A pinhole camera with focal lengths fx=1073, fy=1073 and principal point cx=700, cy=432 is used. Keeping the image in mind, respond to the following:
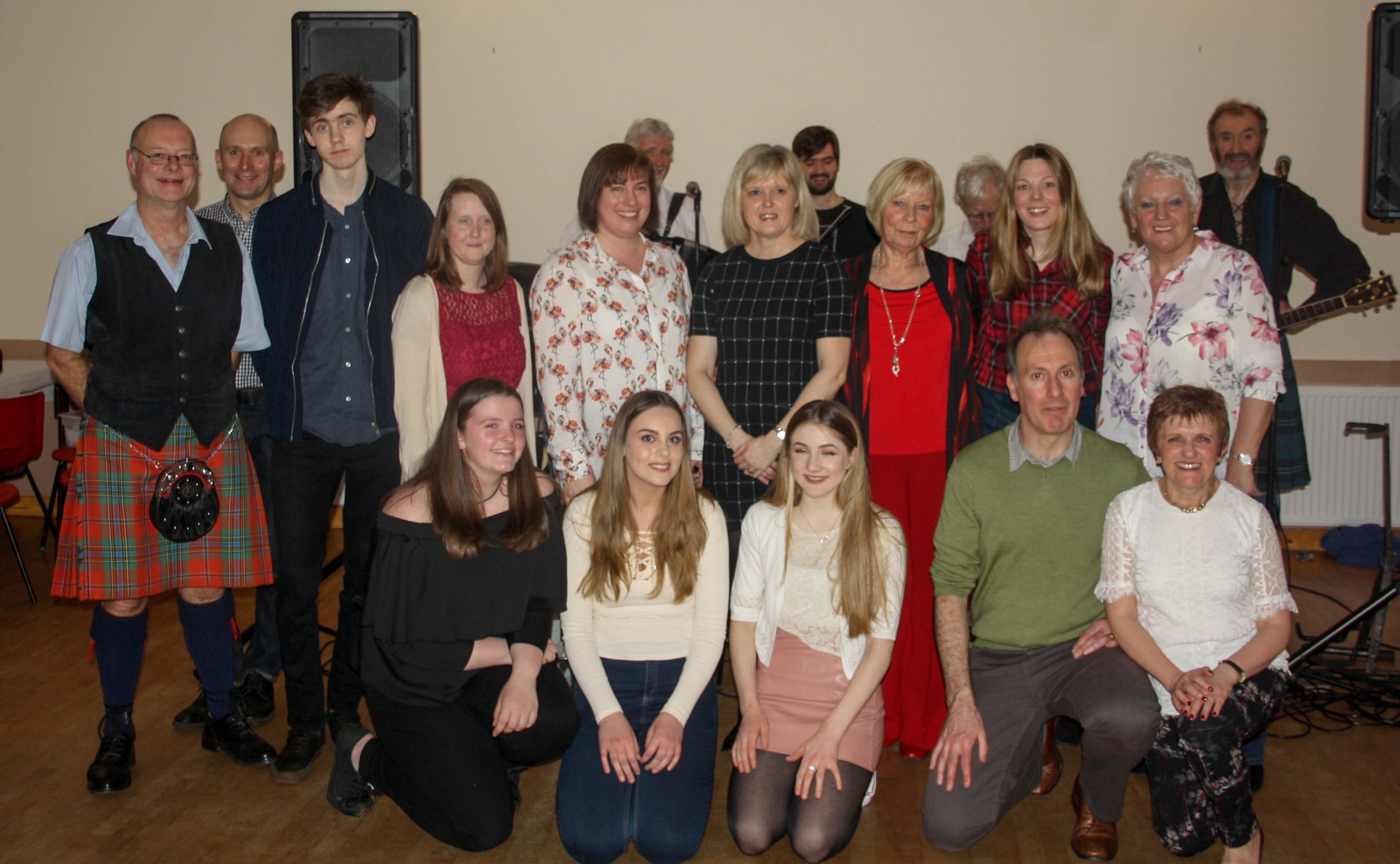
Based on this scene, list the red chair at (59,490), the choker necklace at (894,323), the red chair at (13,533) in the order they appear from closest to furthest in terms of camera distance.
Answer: the choker necklace at (894,323) < the red chair at (13,533) < the red chair at (59,490)

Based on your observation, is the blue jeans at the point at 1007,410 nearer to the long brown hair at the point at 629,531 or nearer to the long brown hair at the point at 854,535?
the long brown hair at the point at 854,535

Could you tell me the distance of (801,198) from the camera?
287 centimetres

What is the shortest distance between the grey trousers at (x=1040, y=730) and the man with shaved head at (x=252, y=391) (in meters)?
1.98

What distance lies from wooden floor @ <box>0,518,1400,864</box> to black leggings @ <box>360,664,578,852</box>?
0.29 ft

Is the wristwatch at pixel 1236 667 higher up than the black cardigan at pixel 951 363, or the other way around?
the black cardigan at pixel 951 363

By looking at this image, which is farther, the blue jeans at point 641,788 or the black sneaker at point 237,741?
the black sneaker at point 237,741

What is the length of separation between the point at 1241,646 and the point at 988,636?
54 centimetres

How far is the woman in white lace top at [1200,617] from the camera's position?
229 cm

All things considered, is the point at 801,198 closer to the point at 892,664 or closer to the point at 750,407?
the point at 750,407

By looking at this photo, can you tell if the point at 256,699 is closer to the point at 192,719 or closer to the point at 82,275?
the point at 192,719

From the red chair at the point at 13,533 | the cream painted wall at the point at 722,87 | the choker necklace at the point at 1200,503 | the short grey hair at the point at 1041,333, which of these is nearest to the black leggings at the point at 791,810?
the choker necklace at the point at 1200,503

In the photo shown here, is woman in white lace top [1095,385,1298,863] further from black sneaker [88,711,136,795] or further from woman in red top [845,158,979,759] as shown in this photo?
black sneaker [88,711,136,795]

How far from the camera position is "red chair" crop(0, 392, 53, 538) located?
4219 millimetres

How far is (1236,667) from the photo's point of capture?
7.53 ft
